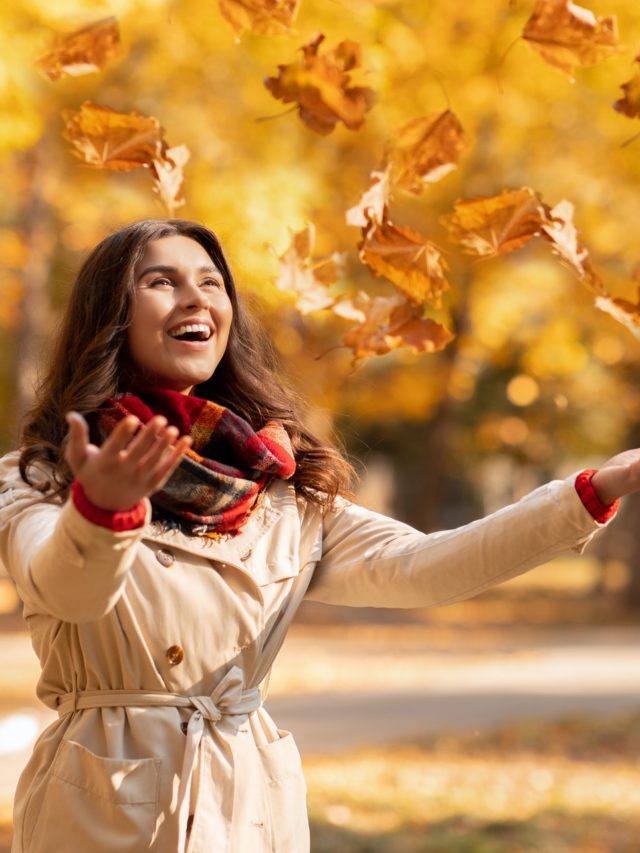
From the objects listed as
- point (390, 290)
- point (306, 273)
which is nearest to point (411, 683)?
point (390, 290)

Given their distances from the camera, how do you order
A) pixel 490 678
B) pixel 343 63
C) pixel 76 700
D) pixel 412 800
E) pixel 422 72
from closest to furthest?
1. pixel 76 700
2. pixel 343 63
3. pixel 412 800
4. pixel 422 72
5. pixel 490 678

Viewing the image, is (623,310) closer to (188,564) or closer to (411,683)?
(188,564)

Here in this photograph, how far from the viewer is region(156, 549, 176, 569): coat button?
7.90 ft

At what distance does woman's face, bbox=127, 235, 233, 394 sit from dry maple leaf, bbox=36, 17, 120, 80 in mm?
652

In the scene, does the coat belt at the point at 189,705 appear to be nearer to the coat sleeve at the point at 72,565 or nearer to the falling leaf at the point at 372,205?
the coat sleeve at the point at 72,565

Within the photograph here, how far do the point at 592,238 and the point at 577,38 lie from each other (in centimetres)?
995

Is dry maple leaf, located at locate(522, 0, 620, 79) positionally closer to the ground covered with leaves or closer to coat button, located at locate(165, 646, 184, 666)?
coat button, located at locate(165, 646, 184, 666)

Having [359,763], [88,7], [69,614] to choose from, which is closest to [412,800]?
[359,763]

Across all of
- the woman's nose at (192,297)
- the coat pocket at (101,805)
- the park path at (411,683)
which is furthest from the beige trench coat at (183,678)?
the park path at (411,683)

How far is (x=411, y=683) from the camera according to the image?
11.7 metres

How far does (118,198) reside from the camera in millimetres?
11328

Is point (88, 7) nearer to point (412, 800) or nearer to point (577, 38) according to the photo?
point (577, 38)

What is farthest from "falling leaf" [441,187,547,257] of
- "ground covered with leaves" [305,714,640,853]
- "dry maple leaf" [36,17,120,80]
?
"ground covered with leaves" [305,714,640,853]

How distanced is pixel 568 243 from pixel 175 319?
0.85 m
